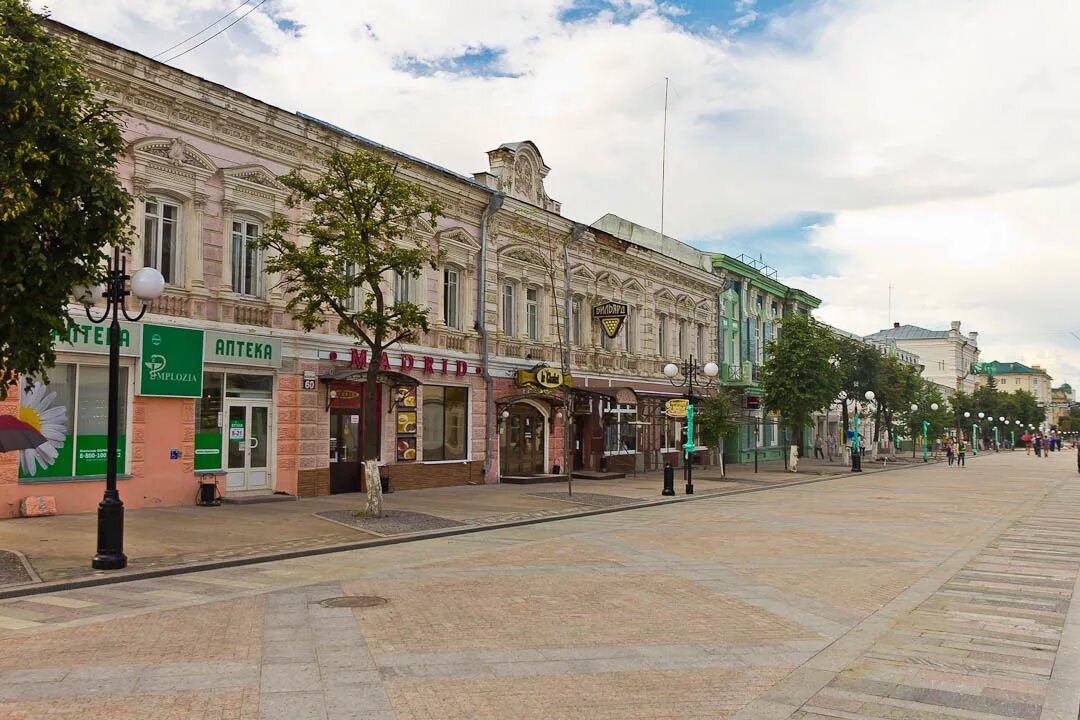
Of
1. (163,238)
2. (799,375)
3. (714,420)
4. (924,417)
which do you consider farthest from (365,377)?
(924,417)

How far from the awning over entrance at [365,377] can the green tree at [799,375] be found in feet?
70.2

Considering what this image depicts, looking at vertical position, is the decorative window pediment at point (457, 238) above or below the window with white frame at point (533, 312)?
above

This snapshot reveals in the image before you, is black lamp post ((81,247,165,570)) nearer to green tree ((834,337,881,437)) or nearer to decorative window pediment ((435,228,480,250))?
decorative window pediment ((435,228,480,250))

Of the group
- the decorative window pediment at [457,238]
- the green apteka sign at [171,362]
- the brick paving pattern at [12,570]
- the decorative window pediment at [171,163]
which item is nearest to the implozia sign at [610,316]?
the decorative window pediment at [457,238]

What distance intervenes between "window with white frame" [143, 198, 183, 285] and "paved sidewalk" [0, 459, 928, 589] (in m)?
5.07

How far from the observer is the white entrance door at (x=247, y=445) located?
64.5 feet

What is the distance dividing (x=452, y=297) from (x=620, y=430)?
430 inches

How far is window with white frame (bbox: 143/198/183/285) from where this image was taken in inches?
717

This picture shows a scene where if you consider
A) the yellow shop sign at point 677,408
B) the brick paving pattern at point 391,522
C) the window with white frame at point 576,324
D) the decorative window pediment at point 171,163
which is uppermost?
the decorative window pediment at point 171,163

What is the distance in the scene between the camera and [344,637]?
7.81m

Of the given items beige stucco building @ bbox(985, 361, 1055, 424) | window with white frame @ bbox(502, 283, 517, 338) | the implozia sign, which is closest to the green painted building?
the implozia sign

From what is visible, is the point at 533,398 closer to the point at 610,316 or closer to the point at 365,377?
the point at 610,316

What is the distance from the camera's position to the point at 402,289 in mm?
24703

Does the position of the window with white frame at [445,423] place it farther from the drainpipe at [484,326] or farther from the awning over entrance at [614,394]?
the awning over entrance at [614,394]
